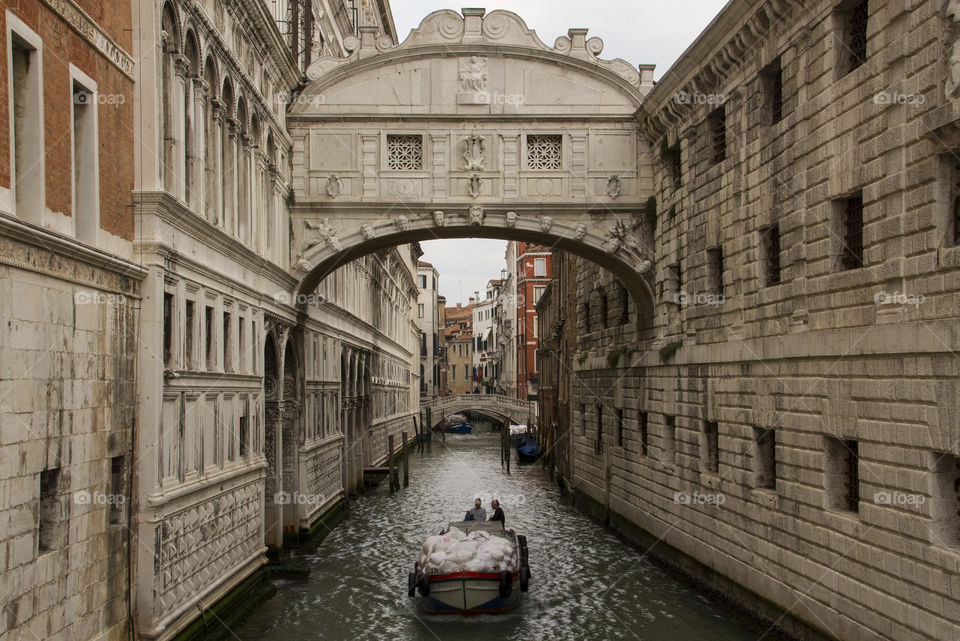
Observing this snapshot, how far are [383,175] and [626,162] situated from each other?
4348 millimetres

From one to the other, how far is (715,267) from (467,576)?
18.8 ft

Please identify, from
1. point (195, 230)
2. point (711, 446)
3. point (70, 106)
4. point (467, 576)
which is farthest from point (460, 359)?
point (70, 106)

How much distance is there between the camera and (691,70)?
14484 mm

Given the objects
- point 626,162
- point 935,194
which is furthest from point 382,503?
point 935,194

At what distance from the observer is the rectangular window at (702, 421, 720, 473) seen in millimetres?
13859

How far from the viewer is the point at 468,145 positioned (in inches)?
662

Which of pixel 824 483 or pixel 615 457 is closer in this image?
pixel 824 483

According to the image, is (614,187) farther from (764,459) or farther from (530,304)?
(530,304)

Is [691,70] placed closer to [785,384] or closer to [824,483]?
[785,384]

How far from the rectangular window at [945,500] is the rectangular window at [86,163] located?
7709 mm

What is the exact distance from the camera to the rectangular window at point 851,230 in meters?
9.77

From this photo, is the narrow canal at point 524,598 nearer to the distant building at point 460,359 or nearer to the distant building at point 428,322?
the distant building at point 428,322

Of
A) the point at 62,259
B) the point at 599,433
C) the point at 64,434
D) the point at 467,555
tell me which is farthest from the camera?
the point at 599,433

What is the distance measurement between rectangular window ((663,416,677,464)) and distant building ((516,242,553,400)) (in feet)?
132
